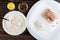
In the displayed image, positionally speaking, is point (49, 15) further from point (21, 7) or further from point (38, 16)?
point (21, 7)

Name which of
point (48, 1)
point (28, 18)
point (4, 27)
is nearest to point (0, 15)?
point (4, 27)

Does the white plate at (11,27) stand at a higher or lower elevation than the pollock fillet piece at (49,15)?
lower

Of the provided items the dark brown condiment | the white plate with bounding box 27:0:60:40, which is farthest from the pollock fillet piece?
the dark brown condiment

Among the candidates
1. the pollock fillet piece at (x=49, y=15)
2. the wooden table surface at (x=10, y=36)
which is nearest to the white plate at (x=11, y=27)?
the wooden table surface at (x=10, y=36)

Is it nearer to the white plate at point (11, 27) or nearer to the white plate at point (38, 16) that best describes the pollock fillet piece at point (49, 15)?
the white plate at point (38, 16)

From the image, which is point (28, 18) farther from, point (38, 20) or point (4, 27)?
point (4, 27)

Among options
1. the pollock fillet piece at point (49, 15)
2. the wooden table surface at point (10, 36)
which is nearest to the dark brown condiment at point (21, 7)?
the wooden table surface at point (10, 36)

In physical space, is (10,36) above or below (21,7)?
below

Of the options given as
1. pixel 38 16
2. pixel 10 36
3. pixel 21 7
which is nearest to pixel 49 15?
pixel 38 16
